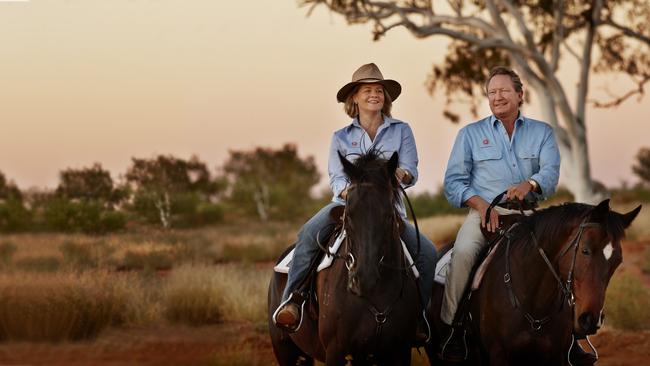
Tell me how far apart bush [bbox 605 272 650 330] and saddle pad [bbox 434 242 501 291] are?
6996 mm

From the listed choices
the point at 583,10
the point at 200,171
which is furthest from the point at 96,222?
the point at 583,10

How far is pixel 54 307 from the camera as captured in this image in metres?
12.9

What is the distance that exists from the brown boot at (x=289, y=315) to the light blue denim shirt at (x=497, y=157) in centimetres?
145

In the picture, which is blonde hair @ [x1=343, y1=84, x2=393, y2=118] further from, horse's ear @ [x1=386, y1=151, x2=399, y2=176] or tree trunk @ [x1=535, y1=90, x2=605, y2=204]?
tree trunk @ [x1=535, y1=90, x2=605, y2=204]

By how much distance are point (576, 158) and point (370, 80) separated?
828 inches

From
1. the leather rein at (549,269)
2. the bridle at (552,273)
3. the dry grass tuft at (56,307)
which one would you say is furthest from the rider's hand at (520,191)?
the dry grass tuft at (56,307)

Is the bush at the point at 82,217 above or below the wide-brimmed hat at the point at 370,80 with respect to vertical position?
below

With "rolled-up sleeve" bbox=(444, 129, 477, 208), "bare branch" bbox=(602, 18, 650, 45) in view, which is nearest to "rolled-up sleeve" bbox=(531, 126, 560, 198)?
"rolled-up sleeve" bbox=(444, 129, 477, 208)

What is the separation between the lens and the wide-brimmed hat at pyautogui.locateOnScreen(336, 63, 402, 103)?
277 inches

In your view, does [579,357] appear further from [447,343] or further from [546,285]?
[447,343]

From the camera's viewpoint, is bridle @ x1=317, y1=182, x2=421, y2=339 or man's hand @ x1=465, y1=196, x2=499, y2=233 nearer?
bridle @ x1=317, y1=182, x2=421, y2=339

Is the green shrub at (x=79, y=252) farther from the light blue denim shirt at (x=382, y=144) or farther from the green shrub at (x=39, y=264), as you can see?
the light blue denim shirt at (x=382, y=144)

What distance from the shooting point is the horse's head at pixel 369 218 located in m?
5.90

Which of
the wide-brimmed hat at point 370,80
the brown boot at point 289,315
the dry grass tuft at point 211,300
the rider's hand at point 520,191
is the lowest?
the dry grass tuft at point 211,300
